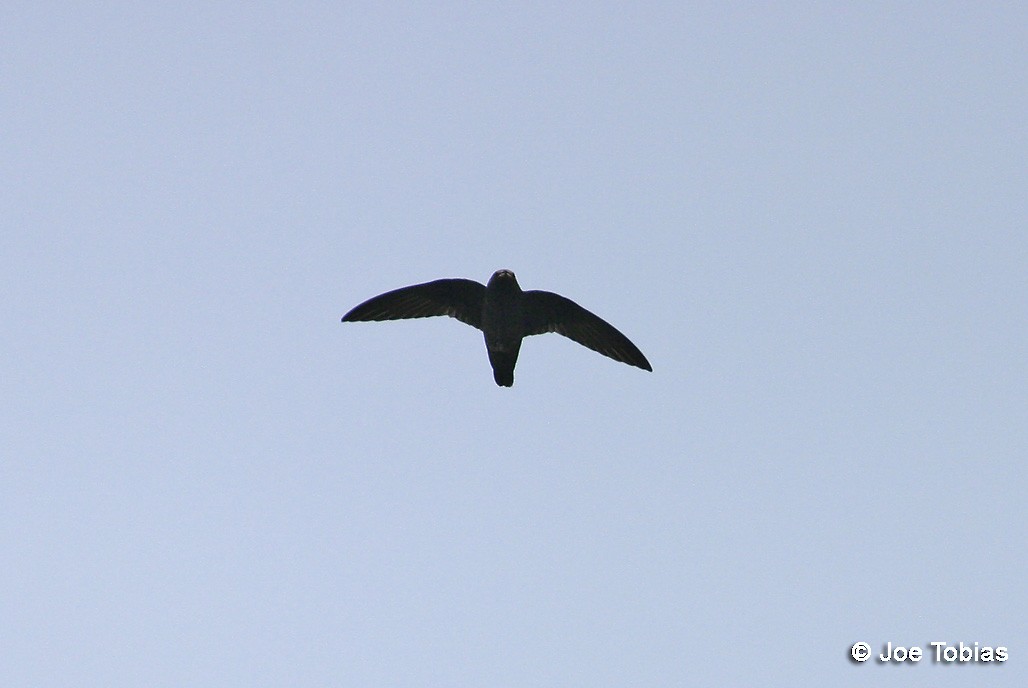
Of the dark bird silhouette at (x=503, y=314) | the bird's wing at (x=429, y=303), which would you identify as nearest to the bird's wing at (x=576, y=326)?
the dark bird silhouette at (x=503, y=314)

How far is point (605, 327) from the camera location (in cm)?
2152

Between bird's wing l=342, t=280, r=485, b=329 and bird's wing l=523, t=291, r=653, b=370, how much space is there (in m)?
0.86

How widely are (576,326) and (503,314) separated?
1676 millimetres

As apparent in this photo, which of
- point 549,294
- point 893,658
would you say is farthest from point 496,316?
point 893,658

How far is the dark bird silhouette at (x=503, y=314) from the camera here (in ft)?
67.6

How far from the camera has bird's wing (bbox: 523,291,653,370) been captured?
2105 cm

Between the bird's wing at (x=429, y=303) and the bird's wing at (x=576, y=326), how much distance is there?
863mm

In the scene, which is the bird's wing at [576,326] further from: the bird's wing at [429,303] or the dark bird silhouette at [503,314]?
the bird's wing at [429,303]

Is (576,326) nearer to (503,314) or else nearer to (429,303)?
(503,314)

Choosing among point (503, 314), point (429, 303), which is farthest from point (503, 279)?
point (429, 303)

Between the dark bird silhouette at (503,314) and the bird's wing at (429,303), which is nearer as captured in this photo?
the dark bird silhouette at (503,314)

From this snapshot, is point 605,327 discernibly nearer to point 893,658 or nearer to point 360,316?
point 360,316

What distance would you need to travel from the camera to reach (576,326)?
71.0 ft

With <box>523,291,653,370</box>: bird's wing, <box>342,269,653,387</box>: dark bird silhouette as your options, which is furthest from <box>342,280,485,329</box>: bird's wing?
<box>523,291,653,370</box>: bird's wing
